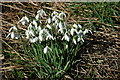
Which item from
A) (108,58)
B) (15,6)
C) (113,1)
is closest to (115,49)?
(108,58)

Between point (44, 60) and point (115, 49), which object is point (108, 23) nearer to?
point (115, 49)

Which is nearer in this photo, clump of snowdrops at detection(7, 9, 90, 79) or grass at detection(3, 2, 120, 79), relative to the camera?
clump of snowdrops at detection(7, 9, 90, 79)

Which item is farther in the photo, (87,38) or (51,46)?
(87,38)

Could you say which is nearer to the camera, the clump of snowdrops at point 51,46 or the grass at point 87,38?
the clump of snowdrops at point 51,46

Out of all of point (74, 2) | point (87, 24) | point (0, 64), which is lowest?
point (0, 64)
